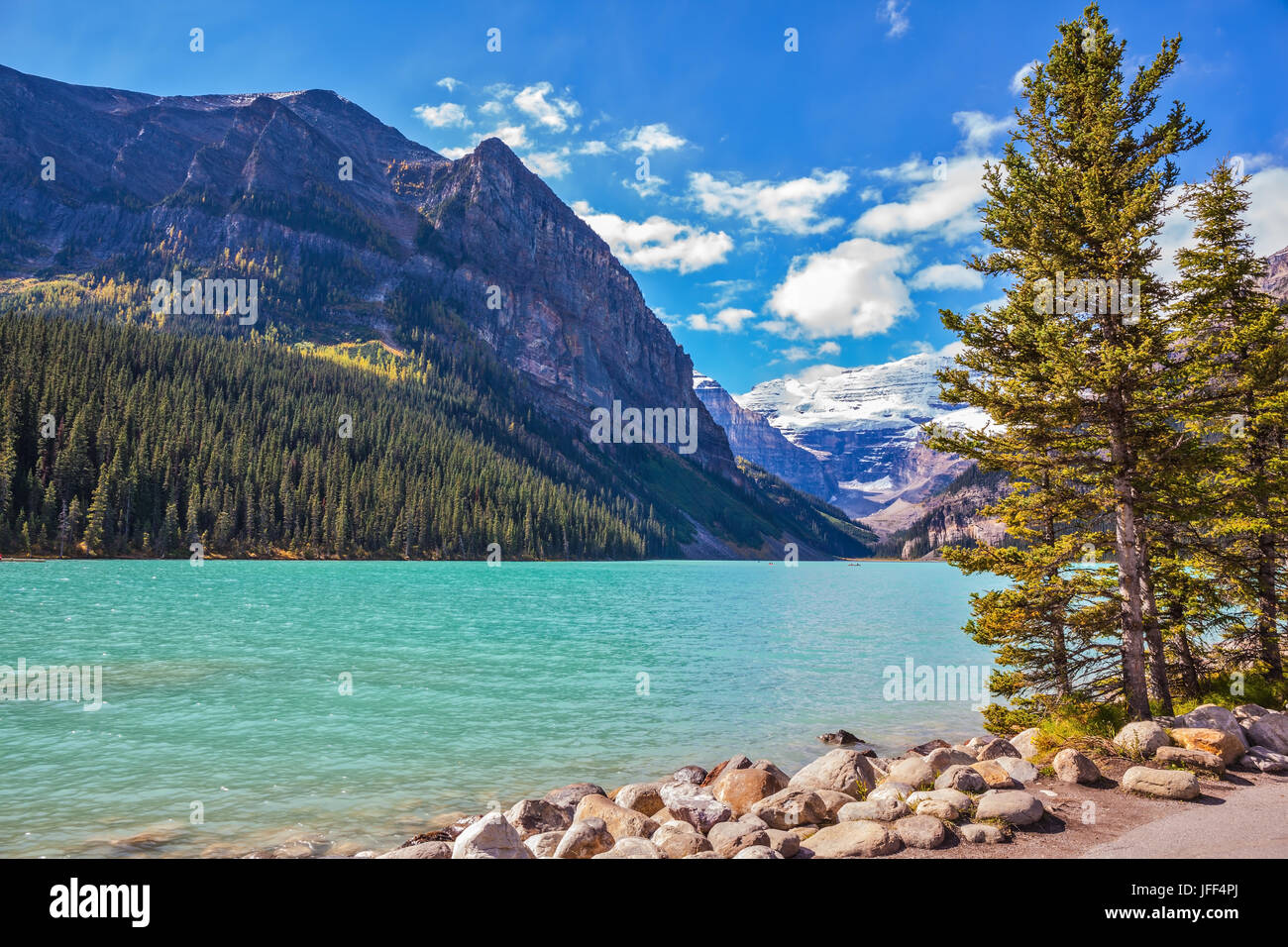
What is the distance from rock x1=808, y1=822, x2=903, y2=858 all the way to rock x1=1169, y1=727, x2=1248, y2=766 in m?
9.01

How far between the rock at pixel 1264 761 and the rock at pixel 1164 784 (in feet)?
9.86

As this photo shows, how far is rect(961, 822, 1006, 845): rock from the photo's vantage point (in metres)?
11.8

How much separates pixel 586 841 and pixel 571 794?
5.23m

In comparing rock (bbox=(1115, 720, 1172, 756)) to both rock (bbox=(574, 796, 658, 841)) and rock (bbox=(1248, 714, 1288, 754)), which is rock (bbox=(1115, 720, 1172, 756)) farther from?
rock (bbox=(574, 796, 658, 841))

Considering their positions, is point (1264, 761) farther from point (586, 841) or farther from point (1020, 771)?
point (586, 841)

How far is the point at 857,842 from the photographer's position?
38.5 feet

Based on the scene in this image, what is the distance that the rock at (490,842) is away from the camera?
1222 centimetres

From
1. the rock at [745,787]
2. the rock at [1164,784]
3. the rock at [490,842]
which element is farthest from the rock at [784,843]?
the rock at [1164,784]

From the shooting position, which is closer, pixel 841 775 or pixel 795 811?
pixel 795 811

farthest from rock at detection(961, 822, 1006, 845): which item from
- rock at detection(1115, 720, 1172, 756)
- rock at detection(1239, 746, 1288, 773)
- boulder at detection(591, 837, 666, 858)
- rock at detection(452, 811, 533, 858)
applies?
rock at detection(1239, 746, 1288, 773)

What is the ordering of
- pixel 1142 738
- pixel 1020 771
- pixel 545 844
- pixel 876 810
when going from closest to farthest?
pixel 876 810 < pixel 545 844 < pixel 1020 771 < pixel 1142 738

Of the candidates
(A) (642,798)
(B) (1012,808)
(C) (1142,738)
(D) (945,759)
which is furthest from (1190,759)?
(A) (642,798)
